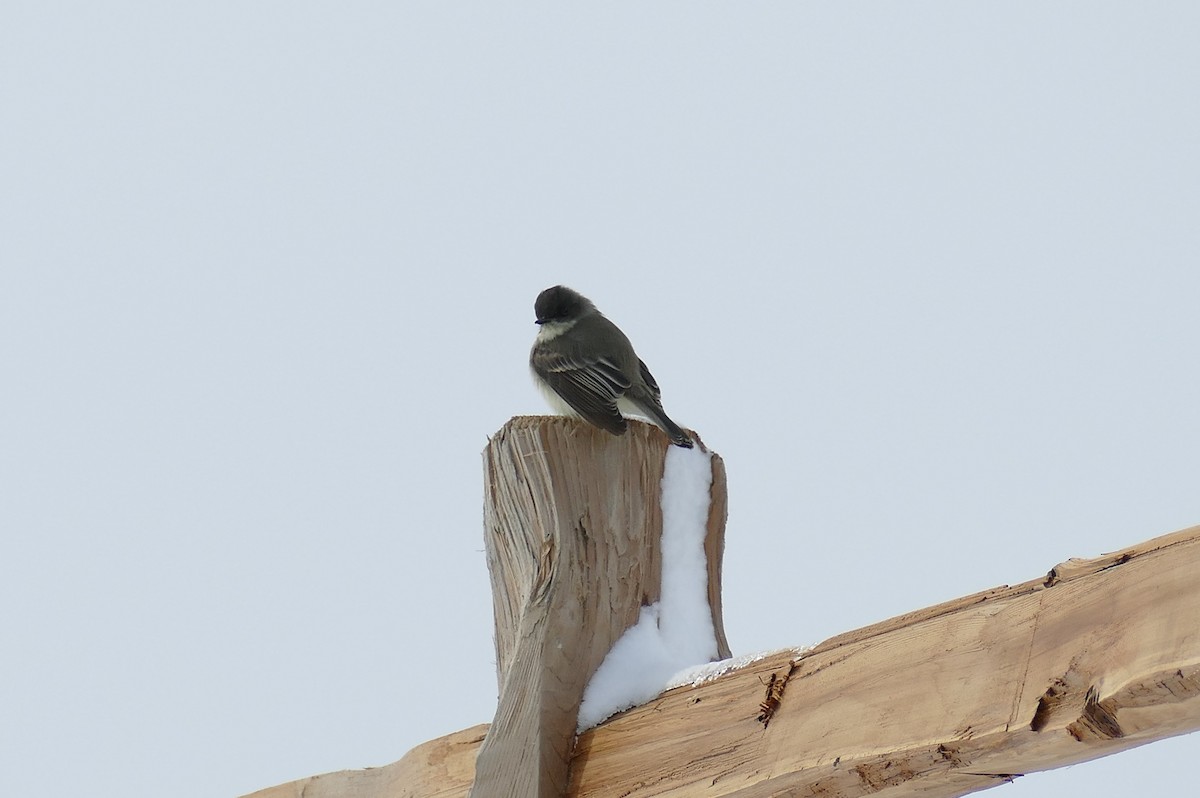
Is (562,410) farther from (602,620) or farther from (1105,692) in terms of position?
(1105,692)

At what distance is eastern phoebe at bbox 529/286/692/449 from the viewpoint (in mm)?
4004

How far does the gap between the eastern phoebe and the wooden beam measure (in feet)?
3.62

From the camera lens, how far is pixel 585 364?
14.9 ft

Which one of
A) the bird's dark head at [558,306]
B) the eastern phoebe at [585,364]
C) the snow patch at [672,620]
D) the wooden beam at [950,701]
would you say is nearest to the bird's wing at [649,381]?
the eastern phoebe at [585,364]

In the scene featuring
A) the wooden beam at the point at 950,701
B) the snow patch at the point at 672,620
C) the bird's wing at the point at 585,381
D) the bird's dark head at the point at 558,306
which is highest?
the bird's dark head at the point at 558,306

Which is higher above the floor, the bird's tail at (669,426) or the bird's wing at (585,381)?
the bird's wing at (585,381)

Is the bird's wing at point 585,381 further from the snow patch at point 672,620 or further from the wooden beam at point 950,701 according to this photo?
the wooden beam at point 950,701

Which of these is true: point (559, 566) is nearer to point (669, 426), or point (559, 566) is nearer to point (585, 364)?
point (669, 426)

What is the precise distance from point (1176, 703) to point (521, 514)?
1476 mm

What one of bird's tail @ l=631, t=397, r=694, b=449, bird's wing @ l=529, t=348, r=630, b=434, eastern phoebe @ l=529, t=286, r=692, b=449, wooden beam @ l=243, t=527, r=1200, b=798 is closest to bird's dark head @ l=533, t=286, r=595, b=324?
eastern phoebe @ l=529, t=286, r=692, b=449

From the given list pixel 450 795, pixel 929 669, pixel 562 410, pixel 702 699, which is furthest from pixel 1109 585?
pixel 562 410

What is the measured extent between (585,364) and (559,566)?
1869 mm

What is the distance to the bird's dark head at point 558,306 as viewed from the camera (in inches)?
205

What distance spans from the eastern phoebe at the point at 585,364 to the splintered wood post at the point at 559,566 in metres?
0.53
